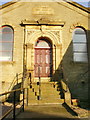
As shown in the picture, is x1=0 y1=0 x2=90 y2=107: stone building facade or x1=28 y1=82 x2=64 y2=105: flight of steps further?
x1=0 y1=0 x2=90 y2=107: stone building facade

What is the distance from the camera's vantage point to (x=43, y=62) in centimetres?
1189

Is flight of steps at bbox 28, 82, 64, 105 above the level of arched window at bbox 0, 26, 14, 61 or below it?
below

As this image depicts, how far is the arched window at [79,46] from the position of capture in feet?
38.8

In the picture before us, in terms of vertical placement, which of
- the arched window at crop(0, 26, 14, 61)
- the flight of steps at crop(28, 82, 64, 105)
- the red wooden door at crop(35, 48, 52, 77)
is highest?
the arched window at crop(0, 26, 14, 61)

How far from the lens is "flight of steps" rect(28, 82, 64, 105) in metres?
7.88

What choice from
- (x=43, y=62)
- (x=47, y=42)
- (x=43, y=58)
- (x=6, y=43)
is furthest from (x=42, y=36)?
(x=6, y=43)

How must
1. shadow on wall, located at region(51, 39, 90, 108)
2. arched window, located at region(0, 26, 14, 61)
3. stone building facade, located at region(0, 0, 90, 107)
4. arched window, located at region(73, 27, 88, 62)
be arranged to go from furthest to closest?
arched window, located at region(73, 27, 88, 62) < arched window, located at region(0, 26, 14, 61) < stone building facade, located at region(0, 0, 90, 107) < shadow on wall, located at region(51, 39, 90, 108)

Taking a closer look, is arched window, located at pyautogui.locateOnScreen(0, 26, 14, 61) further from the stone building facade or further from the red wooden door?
the red wooden door

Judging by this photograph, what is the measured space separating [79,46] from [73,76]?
2711mm

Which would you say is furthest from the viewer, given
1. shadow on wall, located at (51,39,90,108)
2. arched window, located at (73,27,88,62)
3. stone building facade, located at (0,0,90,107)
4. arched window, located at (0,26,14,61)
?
arched window, located at (73,27,88,62)

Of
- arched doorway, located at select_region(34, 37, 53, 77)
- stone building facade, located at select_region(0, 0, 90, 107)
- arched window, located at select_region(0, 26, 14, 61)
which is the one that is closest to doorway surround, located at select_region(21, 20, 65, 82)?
stone building facade, located at select_region(0, 0, 90, 107)

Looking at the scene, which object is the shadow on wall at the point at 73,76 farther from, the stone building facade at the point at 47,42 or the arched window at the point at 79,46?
the arched window at the point at 79,46

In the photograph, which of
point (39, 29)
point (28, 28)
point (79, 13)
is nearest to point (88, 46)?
point (79, 13)

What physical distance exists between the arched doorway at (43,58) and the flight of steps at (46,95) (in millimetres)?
2053
